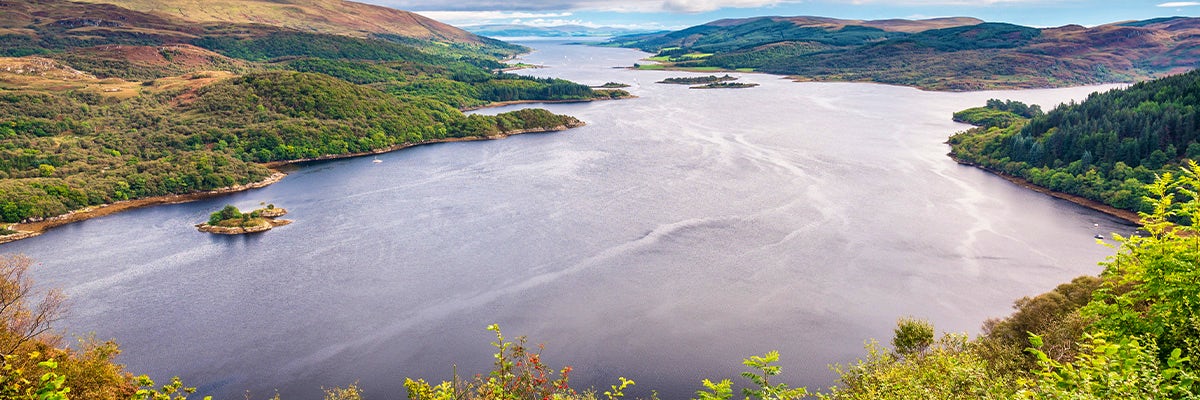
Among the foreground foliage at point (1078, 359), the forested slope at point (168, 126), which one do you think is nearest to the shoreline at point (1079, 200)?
the foreground foliage at point (1078, 359)

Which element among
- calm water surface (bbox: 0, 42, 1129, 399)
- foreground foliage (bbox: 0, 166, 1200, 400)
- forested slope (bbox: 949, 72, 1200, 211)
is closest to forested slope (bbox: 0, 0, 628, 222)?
calm water surface (bbox: 0, 42, 1129, 399)

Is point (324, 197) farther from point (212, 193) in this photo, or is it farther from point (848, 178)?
point (848, 178)

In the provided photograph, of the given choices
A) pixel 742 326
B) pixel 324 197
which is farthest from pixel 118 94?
pixel 742 326

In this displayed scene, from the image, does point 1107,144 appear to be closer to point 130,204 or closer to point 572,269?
point 572,269

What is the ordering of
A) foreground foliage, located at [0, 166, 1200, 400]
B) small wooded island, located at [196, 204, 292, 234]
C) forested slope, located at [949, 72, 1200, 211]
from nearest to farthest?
foreground foliage, located at [0, 166, 1200, 400], small wooded island, located at [196, 204, 292, 234], forested slope, located at [949, 72, 1200, 211]

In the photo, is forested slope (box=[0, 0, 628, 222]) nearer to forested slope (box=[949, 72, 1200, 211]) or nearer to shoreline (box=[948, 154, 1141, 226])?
shoreline (box=[948, 154, 1141, 226])

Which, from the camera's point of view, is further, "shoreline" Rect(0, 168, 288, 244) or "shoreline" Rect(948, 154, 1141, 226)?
"shoreline" Rect(948, 154, 1141, 226)
